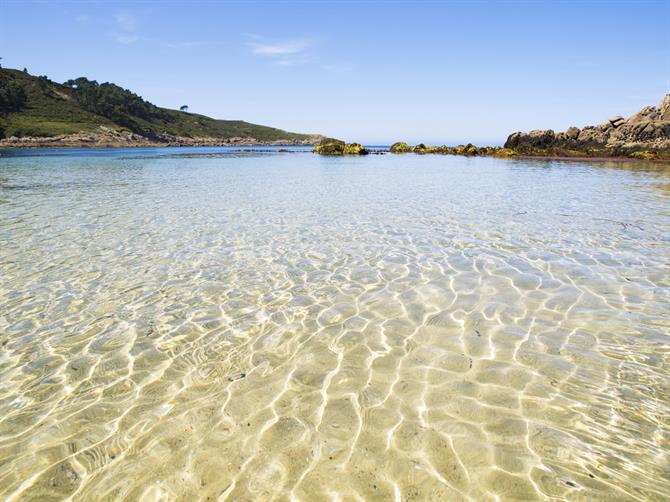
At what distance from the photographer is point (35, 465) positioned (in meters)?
3.10

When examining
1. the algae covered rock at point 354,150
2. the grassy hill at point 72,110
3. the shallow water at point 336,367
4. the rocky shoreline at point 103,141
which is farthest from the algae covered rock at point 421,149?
the grassy hill at point 72,110

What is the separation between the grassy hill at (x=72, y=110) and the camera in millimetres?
117875

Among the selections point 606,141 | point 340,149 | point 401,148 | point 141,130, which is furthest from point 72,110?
point 606,141

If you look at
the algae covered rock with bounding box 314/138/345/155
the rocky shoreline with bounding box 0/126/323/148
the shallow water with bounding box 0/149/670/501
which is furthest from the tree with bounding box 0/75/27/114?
the shallow water with bounding box 0/149/670/501

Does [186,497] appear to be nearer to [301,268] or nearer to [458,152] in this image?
[301,268]

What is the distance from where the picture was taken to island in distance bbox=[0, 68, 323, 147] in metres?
110

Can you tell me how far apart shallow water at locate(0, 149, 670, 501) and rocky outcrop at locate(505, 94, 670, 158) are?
1676 inches

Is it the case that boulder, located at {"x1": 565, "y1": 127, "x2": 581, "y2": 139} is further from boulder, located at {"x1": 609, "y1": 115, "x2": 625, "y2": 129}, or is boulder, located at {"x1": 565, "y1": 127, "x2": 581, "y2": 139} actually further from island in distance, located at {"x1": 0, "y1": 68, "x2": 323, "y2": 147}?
island in distance, located at {"x1": 0, "y1": 68, "x2": 323, "y2": 147}

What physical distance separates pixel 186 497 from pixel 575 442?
3356 mm

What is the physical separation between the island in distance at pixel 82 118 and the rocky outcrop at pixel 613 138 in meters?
123

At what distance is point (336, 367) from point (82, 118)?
173442 mm

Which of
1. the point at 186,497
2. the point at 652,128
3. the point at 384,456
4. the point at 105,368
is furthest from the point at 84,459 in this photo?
the point at 652,128

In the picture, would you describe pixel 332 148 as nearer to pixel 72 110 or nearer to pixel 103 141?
pixel 103 141

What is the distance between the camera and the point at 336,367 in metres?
4.43
